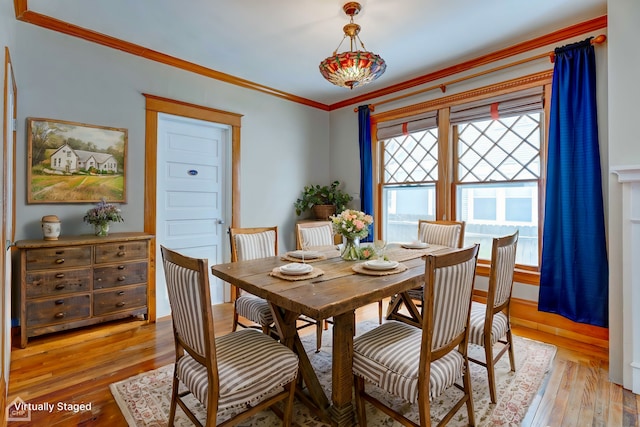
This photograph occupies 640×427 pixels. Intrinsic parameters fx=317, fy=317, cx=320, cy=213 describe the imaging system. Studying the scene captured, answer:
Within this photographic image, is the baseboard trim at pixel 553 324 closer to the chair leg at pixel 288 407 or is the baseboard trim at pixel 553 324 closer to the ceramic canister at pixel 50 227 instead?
the chair leg at pixel 288 407

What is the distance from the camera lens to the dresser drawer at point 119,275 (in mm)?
2744

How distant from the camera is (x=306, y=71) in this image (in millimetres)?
3615

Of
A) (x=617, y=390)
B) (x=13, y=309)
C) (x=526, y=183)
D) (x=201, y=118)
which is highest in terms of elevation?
(x=201, y=118)

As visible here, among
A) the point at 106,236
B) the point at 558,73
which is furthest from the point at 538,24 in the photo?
the point at 106,236

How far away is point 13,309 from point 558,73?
16.5 feet

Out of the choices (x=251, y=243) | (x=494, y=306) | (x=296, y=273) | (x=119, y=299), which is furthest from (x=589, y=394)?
(x=119, y=299)

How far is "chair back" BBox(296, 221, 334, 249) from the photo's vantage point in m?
2.92

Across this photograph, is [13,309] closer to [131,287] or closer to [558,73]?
[131,287]

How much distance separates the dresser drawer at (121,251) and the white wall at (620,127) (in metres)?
3.71

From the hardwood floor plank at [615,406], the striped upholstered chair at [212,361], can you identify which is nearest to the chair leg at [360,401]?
the striped upholstered chair at [212,361]

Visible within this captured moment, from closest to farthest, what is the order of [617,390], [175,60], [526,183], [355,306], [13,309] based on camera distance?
[355,306]
[617,390]
[13,309]
[526,183]
[175,60]

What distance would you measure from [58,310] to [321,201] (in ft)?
10.1

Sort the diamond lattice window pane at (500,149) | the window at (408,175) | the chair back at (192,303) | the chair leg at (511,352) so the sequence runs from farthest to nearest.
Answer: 1. the window at (408,175)
2. the diamond lattice window pane at (500,149)
3. the chair leg at (511,352)
4. the chair back at (192,303)

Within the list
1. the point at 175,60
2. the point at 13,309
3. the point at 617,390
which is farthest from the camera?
the point at 175,60
